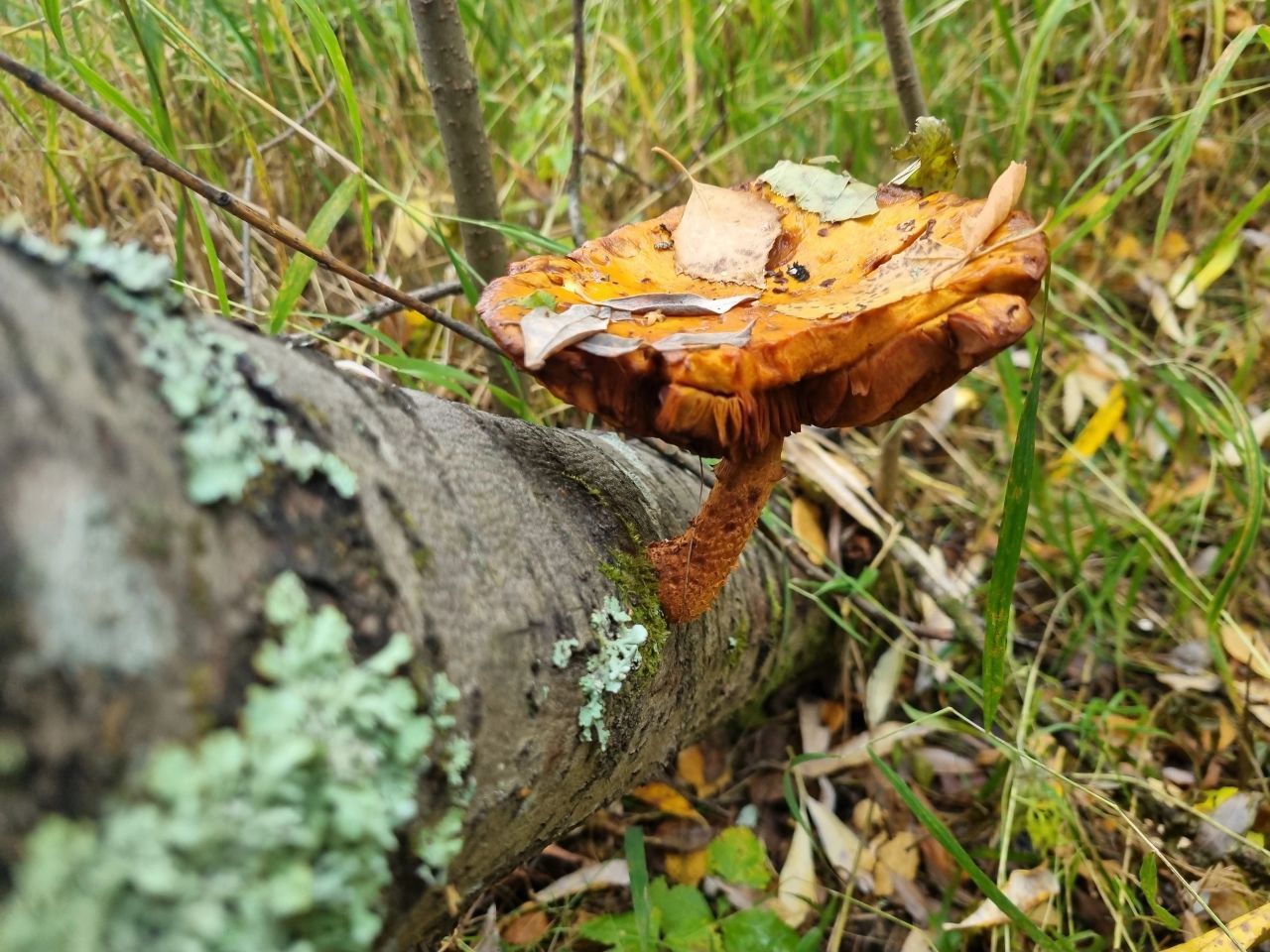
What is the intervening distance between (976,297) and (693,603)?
2.21ft

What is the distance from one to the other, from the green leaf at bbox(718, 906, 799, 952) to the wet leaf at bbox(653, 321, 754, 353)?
1.30 metres

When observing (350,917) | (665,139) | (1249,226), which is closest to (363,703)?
(350,917)

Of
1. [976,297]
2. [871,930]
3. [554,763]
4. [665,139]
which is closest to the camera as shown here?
[554,763]

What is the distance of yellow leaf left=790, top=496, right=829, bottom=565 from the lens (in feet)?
8.00

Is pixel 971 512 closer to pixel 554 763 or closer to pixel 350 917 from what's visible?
pixel 554 763

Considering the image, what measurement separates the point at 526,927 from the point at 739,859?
516 mm

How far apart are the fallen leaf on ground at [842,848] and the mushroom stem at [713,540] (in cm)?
98

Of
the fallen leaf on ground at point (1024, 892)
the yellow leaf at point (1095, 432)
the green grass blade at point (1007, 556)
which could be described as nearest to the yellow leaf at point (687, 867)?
the fallen leaf on ground at point (1024, 892)

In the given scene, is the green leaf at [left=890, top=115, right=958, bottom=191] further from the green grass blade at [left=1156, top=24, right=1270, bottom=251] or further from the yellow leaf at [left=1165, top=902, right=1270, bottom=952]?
the yellow leaf at [left=1165, top=902, right=1270, bottom=952]

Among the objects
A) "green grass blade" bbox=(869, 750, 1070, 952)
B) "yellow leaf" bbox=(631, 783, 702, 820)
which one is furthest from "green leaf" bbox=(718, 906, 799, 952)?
"green grass blade" bbox=(869, 750, 1070, 952)

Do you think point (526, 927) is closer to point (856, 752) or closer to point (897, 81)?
point (856, 752)

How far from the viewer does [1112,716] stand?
238 cm

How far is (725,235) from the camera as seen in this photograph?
5.88ft

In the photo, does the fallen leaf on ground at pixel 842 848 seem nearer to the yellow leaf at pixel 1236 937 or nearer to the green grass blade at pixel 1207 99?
the yellow leaf at pixel 1236 937
